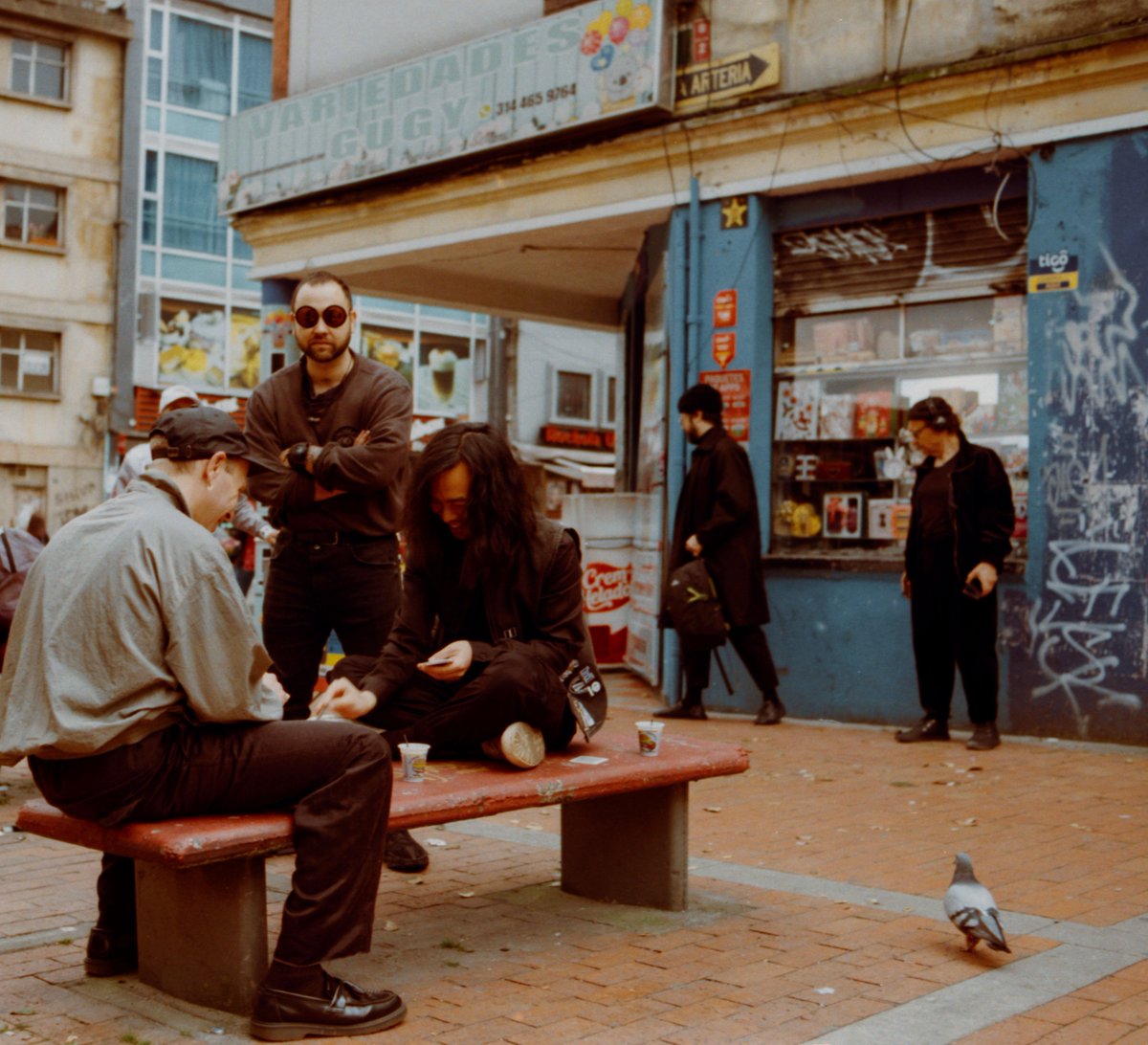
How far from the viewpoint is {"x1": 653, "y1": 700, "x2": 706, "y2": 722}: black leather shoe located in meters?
9.80

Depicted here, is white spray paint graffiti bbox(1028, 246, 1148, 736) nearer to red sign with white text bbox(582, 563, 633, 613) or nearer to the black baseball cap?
red sign with white text bbox(582, 563, 633, 613)

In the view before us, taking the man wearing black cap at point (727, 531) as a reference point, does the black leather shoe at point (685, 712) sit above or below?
below

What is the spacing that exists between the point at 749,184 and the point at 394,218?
12.9 feet

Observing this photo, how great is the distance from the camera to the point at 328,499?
17.8ft

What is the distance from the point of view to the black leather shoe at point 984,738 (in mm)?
8328

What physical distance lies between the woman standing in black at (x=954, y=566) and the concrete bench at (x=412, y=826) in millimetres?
3714

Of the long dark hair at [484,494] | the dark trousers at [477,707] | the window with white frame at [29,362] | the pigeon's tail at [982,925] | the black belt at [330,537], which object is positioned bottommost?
the pigeon's tail at [982,925]

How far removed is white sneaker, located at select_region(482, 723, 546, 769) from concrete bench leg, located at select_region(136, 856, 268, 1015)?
0.90 meters

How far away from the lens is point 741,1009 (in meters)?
3.85

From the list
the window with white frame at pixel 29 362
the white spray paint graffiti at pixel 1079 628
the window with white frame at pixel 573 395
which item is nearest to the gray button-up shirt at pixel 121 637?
the white spray paint graffiti at pixel 1079 628

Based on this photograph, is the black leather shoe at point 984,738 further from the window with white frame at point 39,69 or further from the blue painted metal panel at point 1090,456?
the window with white frame at point 39,69

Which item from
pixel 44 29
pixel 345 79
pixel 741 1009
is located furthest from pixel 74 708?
pixel 44 29

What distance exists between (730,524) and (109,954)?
18.9ft

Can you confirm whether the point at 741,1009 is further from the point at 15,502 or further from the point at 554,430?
the point at 554,430
